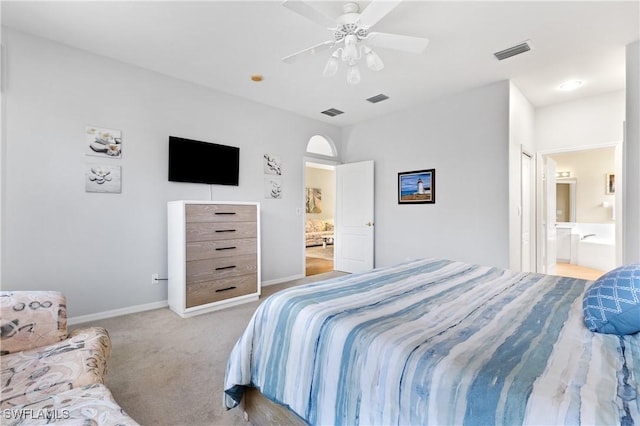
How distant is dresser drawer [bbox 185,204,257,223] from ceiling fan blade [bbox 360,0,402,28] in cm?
234

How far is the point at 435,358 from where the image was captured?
916mm

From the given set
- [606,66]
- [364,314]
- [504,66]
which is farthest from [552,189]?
[364,314]

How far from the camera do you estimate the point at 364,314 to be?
1.24m

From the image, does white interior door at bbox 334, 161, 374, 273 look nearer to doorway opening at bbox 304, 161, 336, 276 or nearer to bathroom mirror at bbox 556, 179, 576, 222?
doorway opening at bbox 304, 161, 336, 276

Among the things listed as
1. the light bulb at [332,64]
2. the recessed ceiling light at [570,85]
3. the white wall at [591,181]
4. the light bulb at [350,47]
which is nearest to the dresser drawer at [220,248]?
the light bulb at [332,64]

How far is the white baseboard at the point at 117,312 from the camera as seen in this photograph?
2862mm

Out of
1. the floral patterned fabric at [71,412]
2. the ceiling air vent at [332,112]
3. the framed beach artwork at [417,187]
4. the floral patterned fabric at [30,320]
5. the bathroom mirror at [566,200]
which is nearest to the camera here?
the floral patterned fabric at [71,412]

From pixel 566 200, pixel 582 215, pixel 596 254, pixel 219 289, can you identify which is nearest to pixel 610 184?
pixel 582 215

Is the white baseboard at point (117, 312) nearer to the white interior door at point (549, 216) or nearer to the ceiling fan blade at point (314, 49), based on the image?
the ceiling fan blade at point (314, 49)

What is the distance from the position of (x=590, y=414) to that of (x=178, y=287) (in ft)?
10.9

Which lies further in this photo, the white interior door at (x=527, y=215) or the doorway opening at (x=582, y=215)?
the doorway opening at (x=582, y=215)

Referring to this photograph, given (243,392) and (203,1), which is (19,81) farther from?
(243,392)

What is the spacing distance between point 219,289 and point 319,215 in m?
6.52

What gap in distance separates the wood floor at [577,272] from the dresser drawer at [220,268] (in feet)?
16.7
